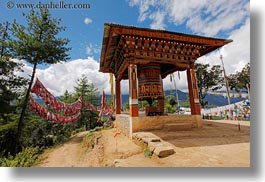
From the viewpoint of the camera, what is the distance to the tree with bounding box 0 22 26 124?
331 inches

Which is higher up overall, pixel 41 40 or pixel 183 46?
pixel 41 40

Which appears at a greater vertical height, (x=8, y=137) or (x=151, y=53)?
(x=151, y=53)

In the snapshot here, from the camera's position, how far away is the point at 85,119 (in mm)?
22984

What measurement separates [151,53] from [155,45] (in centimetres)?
37

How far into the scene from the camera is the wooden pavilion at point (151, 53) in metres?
5.97

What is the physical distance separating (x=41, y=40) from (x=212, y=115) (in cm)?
1787

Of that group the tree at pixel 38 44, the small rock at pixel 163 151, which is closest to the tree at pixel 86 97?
the tree at pixel 38 44

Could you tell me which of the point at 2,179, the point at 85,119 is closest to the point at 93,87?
the point at 85,119

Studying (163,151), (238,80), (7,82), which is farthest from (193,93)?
(238,80)

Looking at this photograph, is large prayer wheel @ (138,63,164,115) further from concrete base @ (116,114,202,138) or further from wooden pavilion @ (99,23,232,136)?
concrete base @ (116,114,202,138)

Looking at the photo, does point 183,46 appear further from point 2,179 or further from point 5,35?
point 5,35

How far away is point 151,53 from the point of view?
22.2 ft

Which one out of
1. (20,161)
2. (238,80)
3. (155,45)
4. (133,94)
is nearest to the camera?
(20,161)

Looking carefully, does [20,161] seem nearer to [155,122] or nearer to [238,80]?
[155,122]
